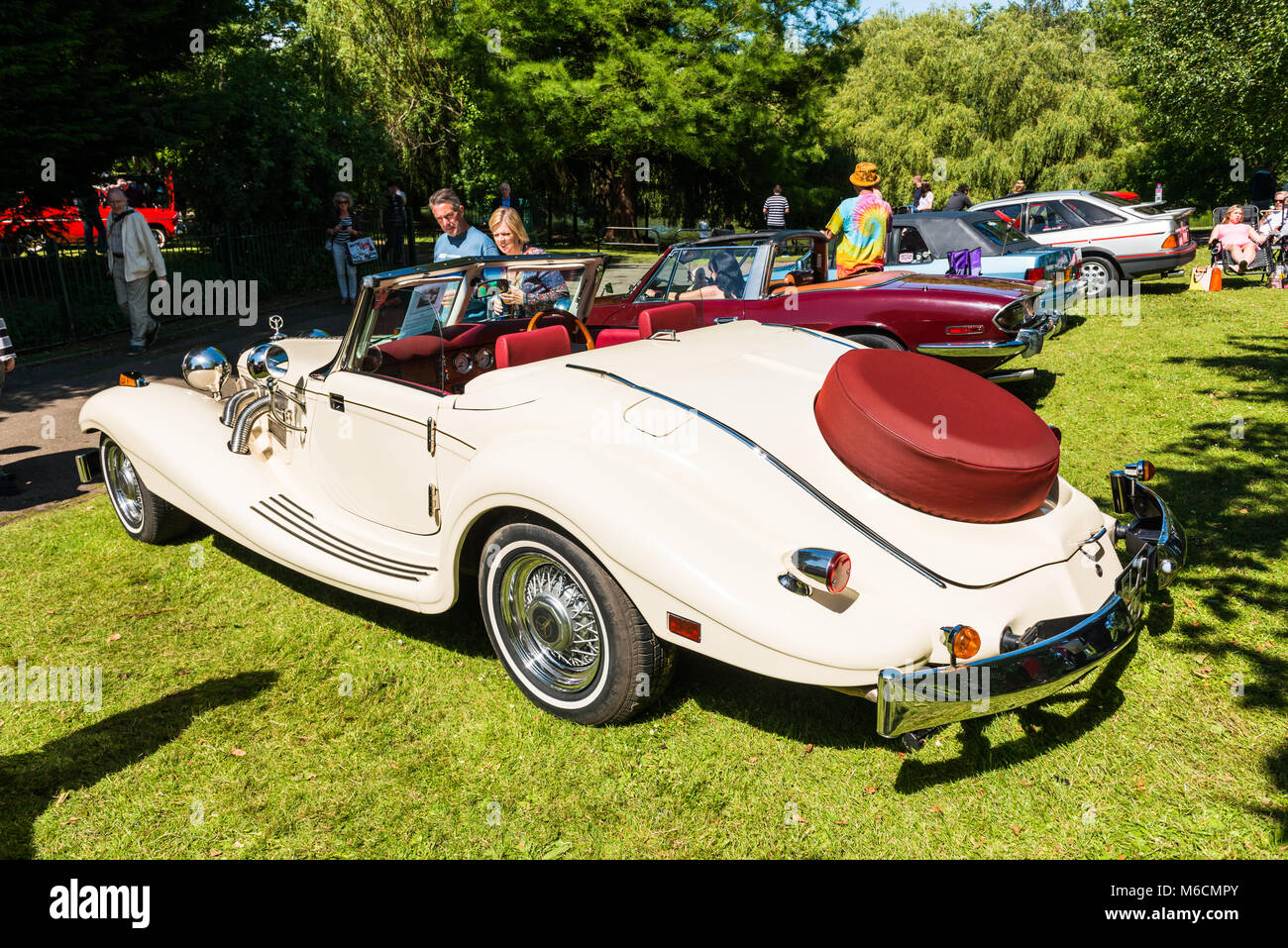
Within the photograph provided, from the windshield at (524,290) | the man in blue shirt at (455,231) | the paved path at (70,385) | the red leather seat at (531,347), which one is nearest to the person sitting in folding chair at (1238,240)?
the paved path at (70,385)

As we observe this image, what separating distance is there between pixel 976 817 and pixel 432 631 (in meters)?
2.62

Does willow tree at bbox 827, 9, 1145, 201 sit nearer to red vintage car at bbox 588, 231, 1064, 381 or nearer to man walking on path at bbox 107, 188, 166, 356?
red vintage car at bbox 588, 231, 1064, 381

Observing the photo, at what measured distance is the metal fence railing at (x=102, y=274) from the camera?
460 inches

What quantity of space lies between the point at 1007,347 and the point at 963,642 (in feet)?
15.9

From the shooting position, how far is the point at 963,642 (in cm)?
283

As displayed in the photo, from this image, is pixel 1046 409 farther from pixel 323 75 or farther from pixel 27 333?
pixel 323 75

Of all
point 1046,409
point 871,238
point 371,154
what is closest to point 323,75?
point 371,154

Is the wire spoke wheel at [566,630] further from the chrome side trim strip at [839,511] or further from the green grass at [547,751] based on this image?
the chrome side trim strip at [839,511]

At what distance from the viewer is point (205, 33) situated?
1526 cm

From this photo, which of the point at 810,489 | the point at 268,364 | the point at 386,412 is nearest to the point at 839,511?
the point at 810,489

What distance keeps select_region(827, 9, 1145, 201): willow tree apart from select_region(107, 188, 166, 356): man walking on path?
2160 centimetres

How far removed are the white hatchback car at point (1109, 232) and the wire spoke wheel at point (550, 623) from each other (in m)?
11.6

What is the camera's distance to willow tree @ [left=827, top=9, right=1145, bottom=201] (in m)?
26.1

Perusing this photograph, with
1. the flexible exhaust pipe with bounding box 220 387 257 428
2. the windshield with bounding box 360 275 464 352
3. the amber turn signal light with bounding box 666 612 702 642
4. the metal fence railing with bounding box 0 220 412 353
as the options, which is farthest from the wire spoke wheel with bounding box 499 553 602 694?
the metal fence railing with bounding box 0 220 412 353
